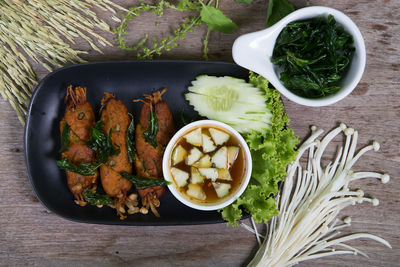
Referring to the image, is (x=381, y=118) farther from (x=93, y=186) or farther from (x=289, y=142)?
(x=93, y=186)

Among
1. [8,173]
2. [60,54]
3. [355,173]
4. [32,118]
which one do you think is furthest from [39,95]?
[355,173]

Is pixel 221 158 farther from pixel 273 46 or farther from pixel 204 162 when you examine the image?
pixel 273 46

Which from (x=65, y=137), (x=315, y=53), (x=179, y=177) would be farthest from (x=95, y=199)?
(x=315, y=53)

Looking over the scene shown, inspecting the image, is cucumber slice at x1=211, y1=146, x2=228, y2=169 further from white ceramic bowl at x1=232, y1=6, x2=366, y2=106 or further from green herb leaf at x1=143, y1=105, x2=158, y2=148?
white ceramic bowl at x1=232, y1=6, x2=366, y2=106

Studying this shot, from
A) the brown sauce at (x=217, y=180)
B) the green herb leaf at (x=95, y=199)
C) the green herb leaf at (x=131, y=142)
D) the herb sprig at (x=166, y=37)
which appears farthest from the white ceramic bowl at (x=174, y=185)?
the herb sprig at (x=166, y=37)

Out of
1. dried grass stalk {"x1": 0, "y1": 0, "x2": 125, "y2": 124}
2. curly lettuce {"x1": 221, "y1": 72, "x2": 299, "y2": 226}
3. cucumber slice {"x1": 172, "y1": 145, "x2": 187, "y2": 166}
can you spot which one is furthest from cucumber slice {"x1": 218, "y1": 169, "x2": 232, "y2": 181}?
dried grass stalk {"x1": 0, "y1": 0, "x2": 125, "y2": 124}

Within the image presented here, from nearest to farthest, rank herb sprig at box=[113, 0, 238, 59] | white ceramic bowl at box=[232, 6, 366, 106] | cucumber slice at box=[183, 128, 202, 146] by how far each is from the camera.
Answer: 1. white ceramic bowl at box=[232, 6, 366, 106]
2. cucumber slice at box=[183, 128, 202, 146]
3. herb sprig at box=[113, 0, 238, 59]

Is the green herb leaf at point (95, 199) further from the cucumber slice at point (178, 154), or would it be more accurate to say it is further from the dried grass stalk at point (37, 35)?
the dried grass stalk at point (37, 35)
